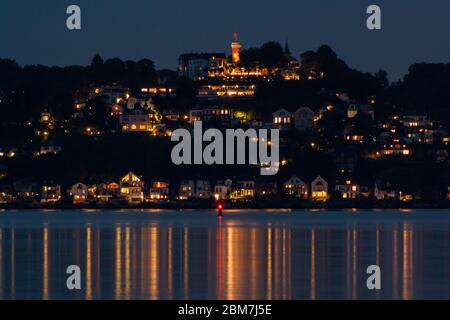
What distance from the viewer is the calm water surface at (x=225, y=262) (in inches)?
1436

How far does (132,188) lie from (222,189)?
8.11 meters

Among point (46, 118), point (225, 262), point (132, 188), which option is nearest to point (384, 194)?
point (132, 188)

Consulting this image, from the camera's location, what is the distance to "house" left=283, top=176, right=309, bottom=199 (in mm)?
119562

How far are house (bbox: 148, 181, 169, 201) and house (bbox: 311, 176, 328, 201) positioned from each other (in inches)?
519

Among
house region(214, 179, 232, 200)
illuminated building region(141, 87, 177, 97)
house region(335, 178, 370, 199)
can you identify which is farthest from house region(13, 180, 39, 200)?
illuminated building region(141, 87, 177, 97)

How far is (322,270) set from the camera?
42688 millimetres

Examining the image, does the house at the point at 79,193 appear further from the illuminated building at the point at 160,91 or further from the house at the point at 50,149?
the illuminated building at the point at 160,91

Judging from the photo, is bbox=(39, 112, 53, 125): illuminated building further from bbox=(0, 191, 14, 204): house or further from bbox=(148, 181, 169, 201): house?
bbox=(148, 181, 169, 201): house

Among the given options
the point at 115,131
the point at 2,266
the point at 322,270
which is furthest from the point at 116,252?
the point at 115,131

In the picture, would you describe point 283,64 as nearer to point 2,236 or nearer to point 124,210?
point 124,210

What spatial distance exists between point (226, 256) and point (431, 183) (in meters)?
72.4

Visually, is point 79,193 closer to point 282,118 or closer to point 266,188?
point 266,188

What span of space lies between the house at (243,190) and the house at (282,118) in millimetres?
16529

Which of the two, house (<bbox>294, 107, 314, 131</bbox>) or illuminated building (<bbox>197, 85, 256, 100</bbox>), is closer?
house (<bbox>294, 107, 314, 131</bbox>)
